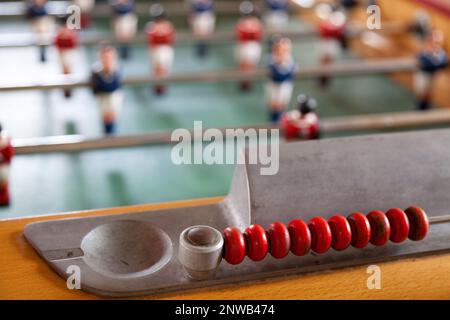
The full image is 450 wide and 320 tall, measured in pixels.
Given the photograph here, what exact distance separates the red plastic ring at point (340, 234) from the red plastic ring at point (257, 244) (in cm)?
12

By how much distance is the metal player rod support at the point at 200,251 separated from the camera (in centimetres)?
95

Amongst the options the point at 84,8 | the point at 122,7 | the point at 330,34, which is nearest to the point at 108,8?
the point at 84,8

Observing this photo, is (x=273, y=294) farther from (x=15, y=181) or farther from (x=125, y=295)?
(x=15, y=181)

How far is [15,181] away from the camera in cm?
195

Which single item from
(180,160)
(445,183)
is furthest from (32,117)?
(445,183)

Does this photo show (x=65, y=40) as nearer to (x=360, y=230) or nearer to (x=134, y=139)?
(x=134, y=139)

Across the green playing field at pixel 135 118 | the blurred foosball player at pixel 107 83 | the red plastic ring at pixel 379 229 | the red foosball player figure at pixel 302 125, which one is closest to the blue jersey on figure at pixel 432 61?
the green playing field at pixel 135 118

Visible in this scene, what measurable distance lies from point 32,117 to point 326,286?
1727 millimetres

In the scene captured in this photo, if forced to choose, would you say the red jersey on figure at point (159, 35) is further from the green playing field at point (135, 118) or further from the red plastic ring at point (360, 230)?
the red plastic ring at point (360, 230)

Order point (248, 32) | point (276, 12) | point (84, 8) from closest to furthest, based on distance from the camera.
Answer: point (248, 32) → point (84, 8) → point (276, 12)

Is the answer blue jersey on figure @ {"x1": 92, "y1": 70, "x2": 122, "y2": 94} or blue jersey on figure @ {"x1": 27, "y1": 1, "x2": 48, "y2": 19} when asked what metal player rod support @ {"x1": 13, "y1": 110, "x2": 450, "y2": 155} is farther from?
blue jersey on figure @ {"x1": 27, "y1": 1, "x2": 48, "y2": 19}

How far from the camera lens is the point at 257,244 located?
997mm

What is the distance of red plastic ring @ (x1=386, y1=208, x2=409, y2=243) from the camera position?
106 cm

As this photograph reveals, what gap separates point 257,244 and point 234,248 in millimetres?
40
